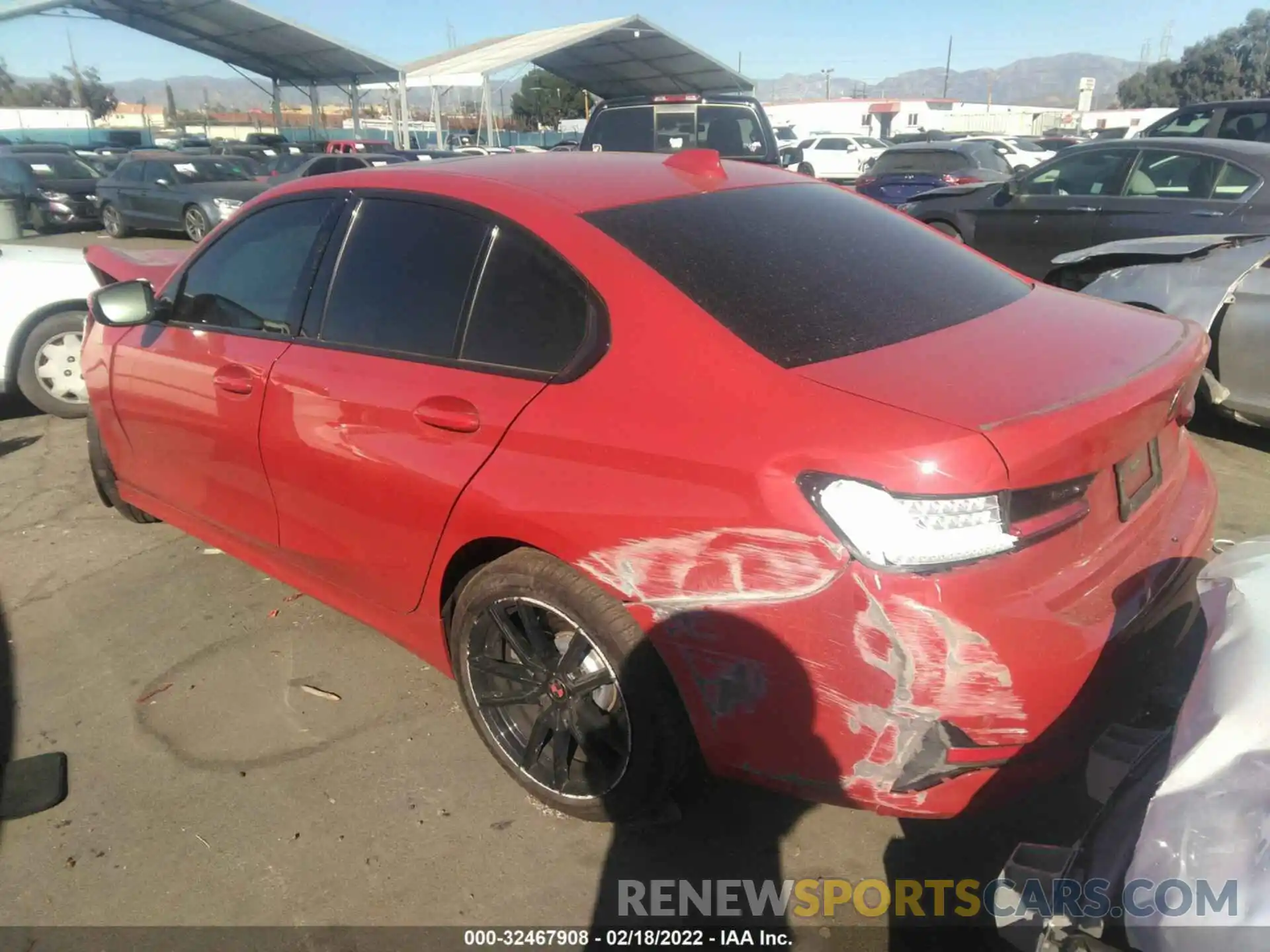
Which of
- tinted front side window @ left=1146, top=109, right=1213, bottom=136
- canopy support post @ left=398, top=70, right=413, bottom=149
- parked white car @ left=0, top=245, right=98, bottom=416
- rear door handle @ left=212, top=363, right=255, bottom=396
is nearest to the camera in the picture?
rear door handle @ left=212, top=363, right=255, bottom=396

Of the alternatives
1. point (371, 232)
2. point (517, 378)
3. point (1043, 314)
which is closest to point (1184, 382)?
point (1043, 314)

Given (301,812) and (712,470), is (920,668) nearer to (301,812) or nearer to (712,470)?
(712,470)

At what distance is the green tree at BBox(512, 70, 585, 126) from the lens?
59031 millimetres

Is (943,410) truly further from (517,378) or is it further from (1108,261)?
(1108,261)

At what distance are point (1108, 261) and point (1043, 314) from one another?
3.53m

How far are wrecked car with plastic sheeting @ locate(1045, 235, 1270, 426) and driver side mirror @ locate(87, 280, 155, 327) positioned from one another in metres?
4.34

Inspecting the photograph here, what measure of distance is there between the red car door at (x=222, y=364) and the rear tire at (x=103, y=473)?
0.47 m

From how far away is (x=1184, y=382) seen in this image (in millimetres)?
2303

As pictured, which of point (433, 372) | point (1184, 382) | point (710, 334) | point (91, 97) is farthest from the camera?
point (91, 97)

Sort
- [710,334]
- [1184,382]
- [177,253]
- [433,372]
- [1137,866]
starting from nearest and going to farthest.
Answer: [1137,866]
[710,334]
[1184,382]
[433,372]
[177,253]

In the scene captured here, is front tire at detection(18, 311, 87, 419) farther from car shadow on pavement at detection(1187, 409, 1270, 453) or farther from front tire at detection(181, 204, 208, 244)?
front tire at detection(181, 204, 208, 244)

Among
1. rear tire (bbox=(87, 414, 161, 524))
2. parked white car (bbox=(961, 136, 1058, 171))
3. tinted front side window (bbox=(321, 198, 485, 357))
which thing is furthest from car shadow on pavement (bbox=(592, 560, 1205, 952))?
parked white car (bbox=(961, 136, 1058, 171))

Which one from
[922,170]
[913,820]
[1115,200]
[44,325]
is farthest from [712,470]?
[922,170]

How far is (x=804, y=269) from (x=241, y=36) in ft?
115
